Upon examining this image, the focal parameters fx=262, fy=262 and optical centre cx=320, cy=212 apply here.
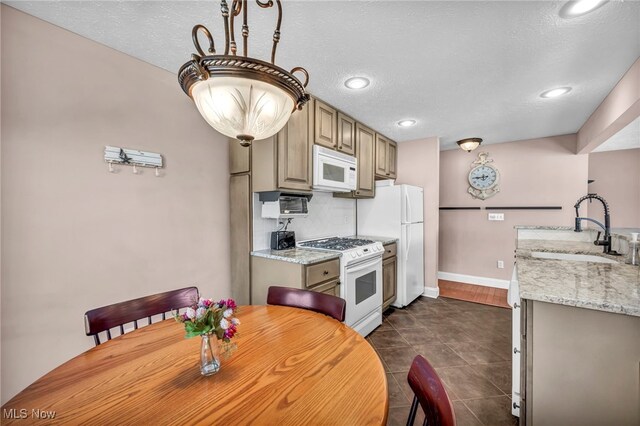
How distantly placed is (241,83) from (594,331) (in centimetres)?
166

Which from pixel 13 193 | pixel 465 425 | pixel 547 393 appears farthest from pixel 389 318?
pixel 13 193

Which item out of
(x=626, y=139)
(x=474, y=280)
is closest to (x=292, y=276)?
(x=474, y=280)

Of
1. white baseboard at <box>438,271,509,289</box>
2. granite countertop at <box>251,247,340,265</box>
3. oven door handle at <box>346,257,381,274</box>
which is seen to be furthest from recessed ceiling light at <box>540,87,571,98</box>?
white baseboard at <box>438,271,509,289</box>

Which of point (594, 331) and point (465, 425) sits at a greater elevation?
point (594, 331)

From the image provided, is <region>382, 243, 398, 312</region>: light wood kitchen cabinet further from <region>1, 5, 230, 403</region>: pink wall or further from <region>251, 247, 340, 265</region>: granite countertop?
<region>1, 5, 230, 403</region>: pink wall

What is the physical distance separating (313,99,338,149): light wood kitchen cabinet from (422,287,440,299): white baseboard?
2524 mm

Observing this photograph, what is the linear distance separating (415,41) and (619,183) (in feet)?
17.0

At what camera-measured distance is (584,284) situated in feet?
4.06

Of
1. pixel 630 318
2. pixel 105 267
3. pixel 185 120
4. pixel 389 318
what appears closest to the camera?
pixel 630 318

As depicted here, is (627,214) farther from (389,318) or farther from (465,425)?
(465,425)

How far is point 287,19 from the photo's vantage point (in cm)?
145

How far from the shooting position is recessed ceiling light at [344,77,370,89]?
2.10m

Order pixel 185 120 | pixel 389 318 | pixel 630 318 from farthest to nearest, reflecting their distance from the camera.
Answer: pixel 389 318
pixel 185 120
pixel 630 318

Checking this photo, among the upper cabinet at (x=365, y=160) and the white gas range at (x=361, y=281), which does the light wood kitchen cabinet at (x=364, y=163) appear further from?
the white gas range at (x=361, y=281)
